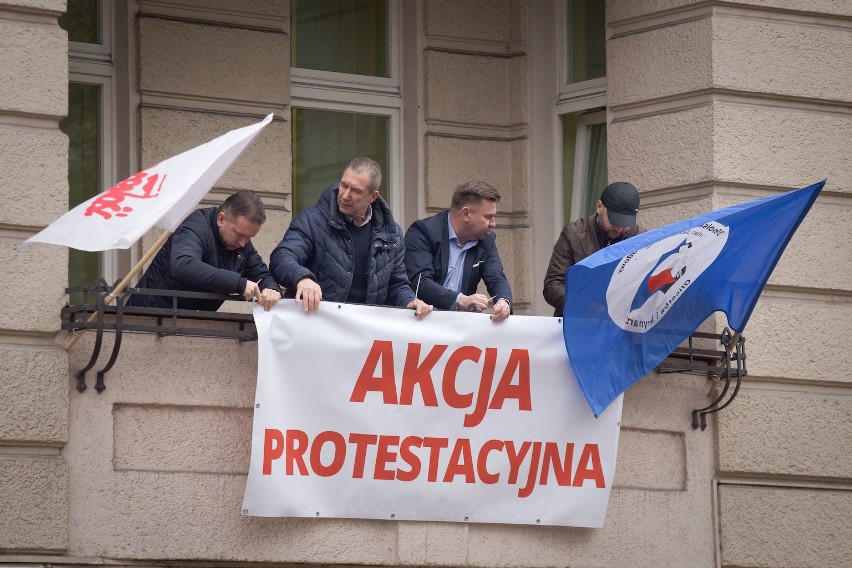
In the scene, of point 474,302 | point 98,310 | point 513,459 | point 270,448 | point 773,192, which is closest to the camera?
point 98,310

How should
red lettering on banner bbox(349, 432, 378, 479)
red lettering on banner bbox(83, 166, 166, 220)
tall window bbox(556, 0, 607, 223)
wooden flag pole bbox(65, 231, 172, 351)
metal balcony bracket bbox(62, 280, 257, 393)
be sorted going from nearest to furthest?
1. red lettering on banner bbox(83, 166, 166, 220)
2. wooden flag pole bbox(65, 231, 172, 351)
3. metal balcony bracket bbox(62, 280, 257, 393)
4. red lettering on banner bbox(349, 432, 378, 479)
5. tall window bbox(556, 0, 607, 223)

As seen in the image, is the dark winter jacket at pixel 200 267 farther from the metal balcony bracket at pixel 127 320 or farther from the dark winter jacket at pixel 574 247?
the dark winter jacket at pixel 574 247

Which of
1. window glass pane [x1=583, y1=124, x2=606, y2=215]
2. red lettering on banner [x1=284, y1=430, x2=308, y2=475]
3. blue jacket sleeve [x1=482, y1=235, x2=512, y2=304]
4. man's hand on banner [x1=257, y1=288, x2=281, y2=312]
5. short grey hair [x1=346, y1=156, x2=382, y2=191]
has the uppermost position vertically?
window glass pane [x1=583, y1=124, x2=606, y2=215]

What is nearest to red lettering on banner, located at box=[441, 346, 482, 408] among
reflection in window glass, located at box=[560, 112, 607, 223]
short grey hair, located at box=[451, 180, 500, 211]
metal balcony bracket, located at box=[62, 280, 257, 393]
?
short grey hair, located at box=[451, 180, 500, 211]

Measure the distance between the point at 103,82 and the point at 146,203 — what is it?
3.12 metres

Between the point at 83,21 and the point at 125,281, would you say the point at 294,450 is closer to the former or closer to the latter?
the point at 125,281

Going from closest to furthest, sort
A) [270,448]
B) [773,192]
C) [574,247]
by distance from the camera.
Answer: [270,448]
[574,247]
[773,192]

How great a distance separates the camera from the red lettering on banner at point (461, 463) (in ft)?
33.6

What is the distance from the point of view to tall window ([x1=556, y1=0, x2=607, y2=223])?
42.8 feet

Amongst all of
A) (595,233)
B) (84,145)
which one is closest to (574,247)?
(595,233)

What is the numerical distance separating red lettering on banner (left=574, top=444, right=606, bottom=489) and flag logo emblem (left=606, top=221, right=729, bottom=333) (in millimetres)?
717

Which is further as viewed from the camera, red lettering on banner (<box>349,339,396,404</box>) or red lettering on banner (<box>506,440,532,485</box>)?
red lettering on banner (<box>506,440,532,485</box>)

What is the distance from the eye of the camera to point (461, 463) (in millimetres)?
10266

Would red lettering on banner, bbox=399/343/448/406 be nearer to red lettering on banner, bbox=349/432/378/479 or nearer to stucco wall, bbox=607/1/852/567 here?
red lettering on banner, bbox=349/432/378/479
